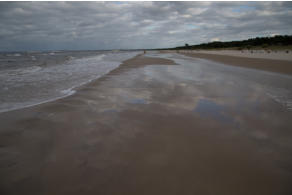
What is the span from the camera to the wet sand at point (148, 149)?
6.77 feet

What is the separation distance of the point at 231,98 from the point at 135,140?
410 cm

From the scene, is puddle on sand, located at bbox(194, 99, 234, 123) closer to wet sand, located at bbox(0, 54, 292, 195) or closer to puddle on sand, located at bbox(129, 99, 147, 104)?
wet sand, located at bbox(0, 54, 292, 195)

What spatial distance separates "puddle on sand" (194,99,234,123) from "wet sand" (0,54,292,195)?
0.02 metres

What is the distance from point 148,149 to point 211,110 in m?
2.57

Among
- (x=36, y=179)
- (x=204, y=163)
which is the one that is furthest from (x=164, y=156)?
(x=36, y=179)

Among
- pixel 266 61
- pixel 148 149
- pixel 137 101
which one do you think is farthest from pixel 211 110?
pixel 266 61

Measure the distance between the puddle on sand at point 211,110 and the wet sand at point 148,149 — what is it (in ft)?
0.08

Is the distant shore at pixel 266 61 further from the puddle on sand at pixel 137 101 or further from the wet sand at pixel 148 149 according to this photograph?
the puddle on sand at pixel 137 101

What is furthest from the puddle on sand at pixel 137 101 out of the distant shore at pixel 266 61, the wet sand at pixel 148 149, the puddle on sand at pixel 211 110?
the distant shore at pixel 266 61

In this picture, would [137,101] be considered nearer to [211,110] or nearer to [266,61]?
[211,110]

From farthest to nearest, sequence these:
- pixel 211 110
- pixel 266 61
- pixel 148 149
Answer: pixel 266 61, pixel 211 110, pixel 148 149

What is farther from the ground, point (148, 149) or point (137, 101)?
point (137, 101)

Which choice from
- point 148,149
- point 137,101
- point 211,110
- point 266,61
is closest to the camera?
point 148,149

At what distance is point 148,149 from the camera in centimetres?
278
